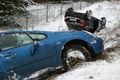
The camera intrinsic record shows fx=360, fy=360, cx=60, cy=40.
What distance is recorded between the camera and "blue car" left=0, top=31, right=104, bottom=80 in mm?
7746

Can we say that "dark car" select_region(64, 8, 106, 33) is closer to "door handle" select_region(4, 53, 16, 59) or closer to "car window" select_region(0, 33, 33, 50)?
"car window" select_region(0, 33, 33, 50)

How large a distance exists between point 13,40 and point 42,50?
0.71 meters

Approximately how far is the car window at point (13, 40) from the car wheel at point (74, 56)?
1.10m

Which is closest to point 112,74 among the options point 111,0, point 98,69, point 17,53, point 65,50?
point 98,69

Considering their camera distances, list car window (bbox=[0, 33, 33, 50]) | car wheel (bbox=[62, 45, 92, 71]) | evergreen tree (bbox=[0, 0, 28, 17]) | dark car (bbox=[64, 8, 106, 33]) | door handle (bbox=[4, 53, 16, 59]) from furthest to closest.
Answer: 1. evergreen tree (bbox=[0, 0, 28, 17])
2. dark car (bbox=[64, 8, 106, 33])
3. car wheel (bbox=[62, 45, 92, 71])
4. car window (bbox=[0, 33, 33, 50])
5. door handle (bbox=[4, 53, 16, 59])

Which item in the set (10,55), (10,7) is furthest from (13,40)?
(10,7)

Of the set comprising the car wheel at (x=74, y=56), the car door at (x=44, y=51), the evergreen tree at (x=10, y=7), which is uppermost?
the car door at (x=44, y=51)

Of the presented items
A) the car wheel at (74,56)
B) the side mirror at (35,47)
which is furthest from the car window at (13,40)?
the car wheel at (74,56)

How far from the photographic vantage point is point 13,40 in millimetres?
8070

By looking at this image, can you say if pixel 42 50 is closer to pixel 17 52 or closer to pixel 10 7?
pixel 17 52

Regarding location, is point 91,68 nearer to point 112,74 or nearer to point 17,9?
point 112,74

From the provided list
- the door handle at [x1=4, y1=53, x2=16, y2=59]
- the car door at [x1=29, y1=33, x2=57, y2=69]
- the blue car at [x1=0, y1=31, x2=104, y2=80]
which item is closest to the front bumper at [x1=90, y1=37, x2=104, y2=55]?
the blue car at [x1=0, y1=31, x2=104, y2=80]

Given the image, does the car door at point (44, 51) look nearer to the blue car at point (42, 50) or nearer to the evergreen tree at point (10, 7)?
the blue car at point (42, 50)

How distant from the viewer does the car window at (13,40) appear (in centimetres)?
787
